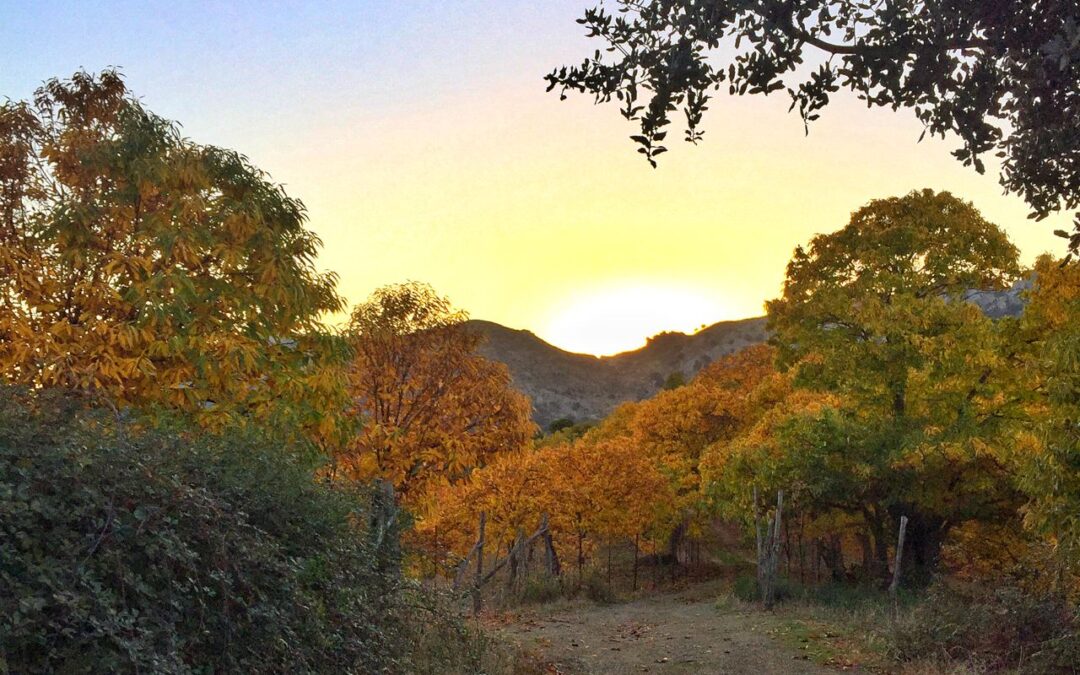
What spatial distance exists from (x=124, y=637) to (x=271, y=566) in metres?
1.28

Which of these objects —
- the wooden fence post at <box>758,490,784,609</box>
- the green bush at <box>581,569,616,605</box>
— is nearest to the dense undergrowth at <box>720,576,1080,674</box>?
the wooden fence post at <box>758,490,784,609</box>

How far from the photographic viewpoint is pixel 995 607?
468 inches

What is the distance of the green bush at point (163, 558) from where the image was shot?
4547 mm

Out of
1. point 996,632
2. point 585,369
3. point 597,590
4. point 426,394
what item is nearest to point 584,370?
point 585,369

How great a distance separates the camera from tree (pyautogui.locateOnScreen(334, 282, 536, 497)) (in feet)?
59.5

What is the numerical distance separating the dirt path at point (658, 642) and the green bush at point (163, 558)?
20.1ft

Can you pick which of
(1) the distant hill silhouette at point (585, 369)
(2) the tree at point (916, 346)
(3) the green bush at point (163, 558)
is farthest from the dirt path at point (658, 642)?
(1) the distant hill silhouette at point (585, 369)

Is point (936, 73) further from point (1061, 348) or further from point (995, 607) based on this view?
point (995, 607)

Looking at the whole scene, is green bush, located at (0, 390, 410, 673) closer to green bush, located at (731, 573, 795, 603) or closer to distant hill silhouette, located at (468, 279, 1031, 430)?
green bush, located at (731, 573, 795, 603)

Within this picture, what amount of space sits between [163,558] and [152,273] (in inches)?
260

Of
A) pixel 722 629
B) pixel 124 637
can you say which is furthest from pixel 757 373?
pixel 124 637

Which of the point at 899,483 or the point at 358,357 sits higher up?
the point at 358,357

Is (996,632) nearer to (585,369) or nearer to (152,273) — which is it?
(152,273)

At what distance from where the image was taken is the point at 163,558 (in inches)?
201
